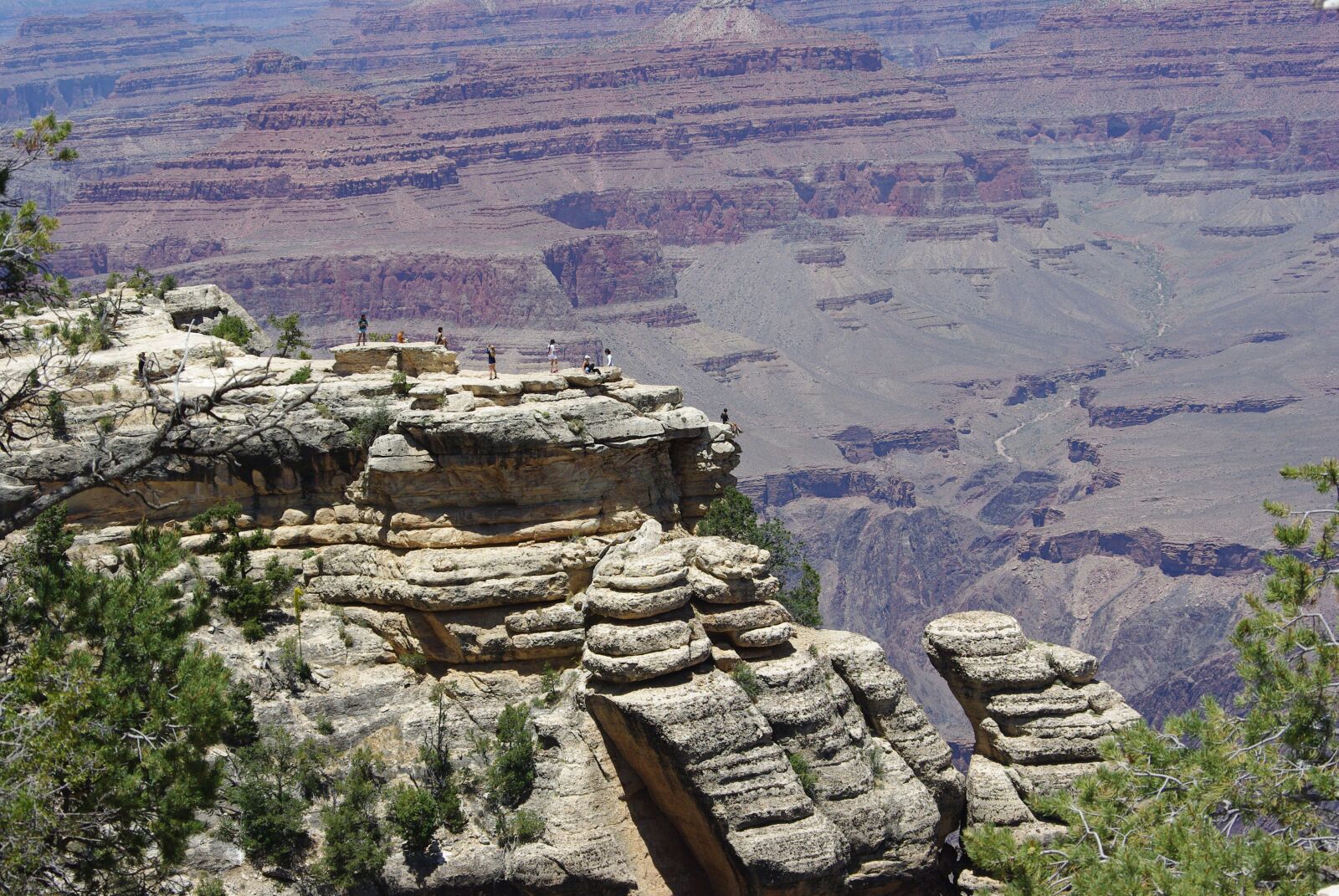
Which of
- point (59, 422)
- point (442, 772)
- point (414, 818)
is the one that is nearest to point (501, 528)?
point (442, 772)

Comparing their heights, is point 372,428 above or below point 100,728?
above

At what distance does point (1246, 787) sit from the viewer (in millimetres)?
34125

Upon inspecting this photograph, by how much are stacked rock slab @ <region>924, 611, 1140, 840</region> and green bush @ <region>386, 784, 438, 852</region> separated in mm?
12894

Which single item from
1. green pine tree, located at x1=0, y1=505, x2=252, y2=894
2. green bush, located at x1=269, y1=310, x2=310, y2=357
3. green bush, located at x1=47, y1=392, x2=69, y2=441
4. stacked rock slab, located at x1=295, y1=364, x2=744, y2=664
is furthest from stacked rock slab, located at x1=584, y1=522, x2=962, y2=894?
green bush, located at x1=269, y1=310, x2=310, y2=357

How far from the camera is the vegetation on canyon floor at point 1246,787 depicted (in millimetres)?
32312

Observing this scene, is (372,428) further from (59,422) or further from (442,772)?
(442,772)

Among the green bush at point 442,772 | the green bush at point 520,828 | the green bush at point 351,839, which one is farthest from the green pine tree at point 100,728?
the green bush at point 520,828

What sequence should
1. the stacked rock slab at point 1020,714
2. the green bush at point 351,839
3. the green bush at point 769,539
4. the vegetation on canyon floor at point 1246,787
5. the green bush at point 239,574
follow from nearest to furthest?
1. the vegetation on canyon floor at point 1246,787
2. the green bush at point 351,839
3. the green bush at point 239,574
4. the stacked rock slab at point 1020,714
5. the green bush at point 769,539

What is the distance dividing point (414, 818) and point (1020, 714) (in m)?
14.6

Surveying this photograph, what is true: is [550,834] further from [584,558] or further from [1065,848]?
[1065,848]

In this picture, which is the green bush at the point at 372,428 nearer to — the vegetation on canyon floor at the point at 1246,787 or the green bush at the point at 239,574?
the green bush at the point at 239,574

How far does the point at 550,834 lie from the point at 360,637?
21.3ft

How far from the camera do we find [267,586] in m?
44.5

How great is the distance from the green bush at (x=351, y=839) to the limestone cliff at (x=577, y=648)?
82cm
